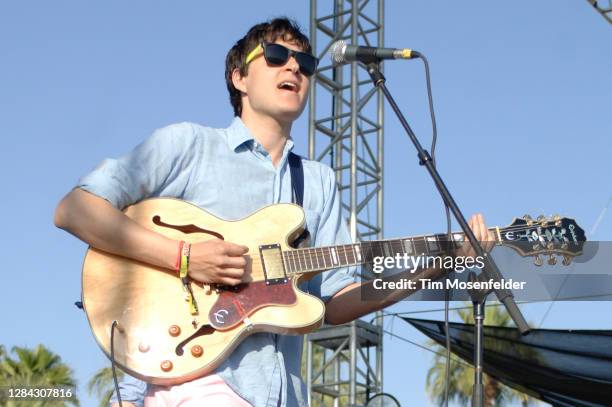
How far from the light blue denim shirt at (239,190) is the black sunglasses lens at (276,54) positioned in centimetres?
29

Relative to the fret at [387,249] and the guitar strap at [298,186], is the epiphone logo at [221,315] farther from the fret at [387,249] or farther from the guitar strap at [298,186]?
the fret at [387,249]

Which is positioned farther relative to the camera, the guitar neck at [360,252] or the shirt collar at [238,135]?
the shirt collar at [238,135]

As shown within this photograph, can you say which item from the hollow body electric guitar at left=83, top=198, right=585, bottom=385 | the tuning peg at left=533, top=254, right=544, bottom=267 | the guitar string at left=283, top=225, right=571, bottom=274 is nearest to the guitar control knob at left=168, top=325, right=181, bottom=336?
the hollow body electric guitar at left=83, top=198, right=585, bottom=385

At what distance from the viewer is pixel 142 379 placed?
3.55m

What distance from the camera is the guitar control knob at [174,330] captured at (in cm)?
363

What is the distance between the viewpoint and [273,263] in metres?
3.82

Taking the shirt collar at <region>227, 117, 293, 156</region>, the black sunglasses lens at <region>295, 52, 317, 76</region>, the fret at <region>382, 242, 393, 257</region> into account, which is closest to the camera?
the shirt collar at <region>227, 117, 293, 156</region>

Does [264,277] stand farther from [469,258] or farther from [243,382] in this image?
[469,258]

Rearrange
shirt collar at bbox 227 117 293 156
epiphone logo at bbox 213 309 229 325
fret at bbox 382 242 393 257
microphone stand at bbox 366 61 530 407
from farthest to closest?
1. fret at bbox 382 242 393 257
2. shirt collar at bbox 227 117 293 156
3. epiphone logo at bbox 213 309 229 325
4. microphone stand at bbox 366 61 530 407

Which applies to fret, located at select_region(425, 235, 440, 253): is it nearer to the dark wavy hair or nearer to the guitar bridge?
the guitar bridge

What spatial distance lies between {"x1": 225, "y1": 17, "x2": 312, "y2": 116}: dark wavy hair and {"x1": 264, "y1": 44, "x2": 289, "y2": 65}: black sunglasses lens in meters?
0.11

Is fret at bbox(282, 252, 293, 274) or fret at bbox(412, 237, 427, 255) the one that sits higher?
fret at bbox(412, 237, 427, 255)

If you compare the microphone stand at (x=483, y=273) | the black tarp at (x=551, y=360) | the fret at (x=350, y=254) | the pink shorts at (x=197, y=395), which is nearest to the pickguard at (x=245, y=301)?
the pink shorts at (x=197, y=395)

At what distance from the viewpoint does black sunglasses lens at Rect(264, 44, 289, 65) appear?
13.5 feet
